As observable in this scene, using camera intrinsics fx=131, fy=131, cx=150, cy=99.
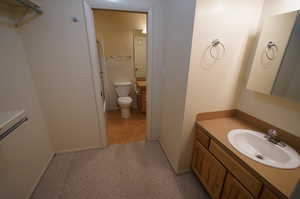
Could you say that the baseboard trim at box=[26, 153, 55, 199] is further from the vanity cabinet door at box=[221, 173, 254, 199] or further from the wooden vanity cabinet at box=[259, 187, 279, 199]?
the wooden vanity cabinet at box=[259, 187, 279, 199]

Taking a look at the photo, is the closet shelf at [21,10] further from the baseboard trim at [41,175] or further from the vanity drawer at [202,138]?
the vanity drawer at [202,138]

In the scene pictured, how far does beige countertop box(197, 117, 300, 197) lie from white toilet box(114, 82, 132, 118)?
2087mm

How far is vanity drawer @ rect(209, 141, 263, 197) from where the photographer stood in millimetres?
889

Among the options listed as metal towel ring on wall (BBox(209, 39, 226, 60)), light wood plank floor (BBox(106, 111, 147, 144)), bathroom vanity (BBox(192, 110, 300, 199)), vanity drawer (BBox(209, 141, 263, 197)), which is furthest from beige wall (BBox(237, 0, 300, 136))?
light wood plank floor (BBox(106, 111, 147, 144))

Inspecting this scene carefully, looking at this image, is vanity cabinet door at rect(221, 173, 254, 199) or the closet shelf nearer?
vanity cabinet door at rect(221, 173, 254, 199)

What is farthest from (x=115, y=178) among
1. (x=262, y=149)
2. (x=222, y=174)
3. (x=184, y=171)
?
(x=262, y=149)

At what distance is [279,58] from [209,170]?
1213 millimetres

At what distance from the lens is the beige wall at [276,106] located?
1075 millimetres

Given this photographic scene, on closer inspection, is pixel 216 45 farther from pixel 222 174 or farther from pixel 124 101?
pixel 124 101

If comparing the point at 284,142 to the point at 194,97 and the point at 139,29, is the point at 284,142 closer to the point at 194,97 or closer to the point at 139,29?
the point at 194,97

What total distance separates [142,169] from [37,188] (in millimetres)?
1259

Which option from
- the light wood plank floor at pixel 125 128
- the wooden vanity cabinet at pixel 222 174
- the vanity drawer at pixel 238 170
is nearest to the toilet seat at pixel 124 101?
the light wood plank floor at pixel 125 128

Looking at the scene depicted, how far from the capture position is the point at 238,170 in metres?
1.01

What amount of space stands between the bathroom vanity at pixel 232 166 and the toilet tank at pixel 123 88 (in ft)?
7.75
